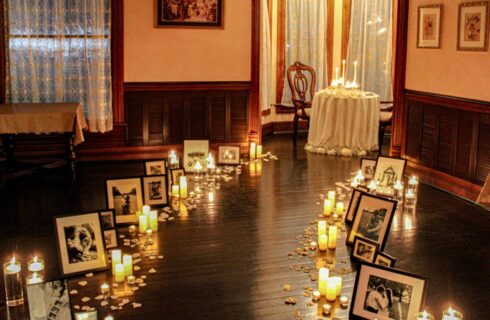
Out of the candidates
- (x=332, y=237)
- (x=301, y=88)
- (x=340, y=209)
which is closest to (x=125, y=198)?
(x=332, y=237)

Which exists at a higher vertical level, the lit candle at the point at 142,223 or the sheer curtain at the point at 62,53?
the sheer curtain at the point at 62,53

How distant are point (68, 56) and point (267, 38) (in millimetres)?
3212

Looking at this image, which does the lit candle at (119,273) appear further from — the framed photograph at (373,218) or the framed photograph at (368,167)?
the framed photograph at (368,167)

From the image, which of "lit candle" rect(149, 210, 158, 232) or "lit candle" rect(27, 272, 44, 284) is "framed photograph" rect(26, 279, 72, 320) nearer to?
"lit candle" rect(27, 272, 44, 284)

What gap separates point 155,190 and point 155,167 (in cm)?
51

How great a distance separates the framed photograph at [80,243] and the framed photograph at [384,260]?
5.73 feet

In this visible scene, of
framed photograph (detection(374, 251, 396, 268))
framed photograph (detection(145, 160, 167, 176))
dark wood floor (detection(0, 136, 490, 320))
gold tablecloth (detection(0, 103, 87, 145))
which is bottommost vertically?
dark wood floor (detection(0, 136, 490, 320))

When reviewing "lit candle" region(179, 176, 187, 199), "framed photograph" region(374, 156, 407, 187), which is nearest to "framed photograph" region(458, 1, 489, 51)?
"framed photograph" region(374, 156, 407, 187)

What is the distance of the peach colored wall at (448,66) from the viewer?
600 centimetres

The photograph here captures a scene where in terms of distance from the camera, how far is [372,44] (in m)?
10.1

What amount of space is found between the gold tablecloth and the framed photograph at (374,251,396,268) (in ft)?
12.0

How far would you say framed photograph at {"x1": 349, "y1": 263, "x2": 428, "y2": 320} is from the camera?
320cm

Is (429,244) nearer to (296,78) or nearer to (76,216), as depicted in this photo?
(76,216)

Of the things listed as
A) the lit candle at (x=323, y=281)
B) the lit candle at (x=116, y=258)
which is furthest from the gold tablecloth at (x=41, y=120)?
the lit candle at (x=323, y=281)
